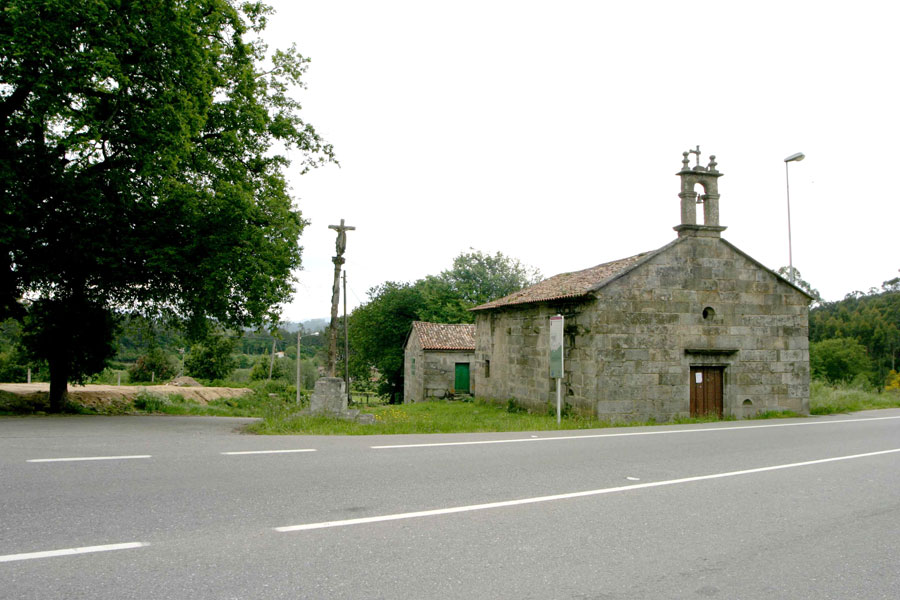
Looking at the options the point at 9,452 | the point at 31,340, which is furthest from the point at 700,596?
the point at 31,340

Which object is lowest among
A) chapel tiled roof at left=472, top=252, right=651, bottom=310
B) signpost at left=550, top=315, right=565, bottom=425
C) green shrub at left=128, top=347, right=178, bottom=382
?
green shrub at left=128, top=347, right=178, bottom=382

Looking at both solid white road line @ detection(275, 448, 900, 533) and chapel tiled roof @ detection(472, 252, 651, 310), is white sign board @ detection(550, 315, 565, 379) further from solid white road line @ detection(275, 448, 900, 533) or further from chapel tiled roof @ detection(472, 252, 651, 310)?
solid white road line @ detection(275, 448, 900, 533)

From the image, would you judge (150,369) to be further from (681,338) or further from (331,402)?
(681,338)

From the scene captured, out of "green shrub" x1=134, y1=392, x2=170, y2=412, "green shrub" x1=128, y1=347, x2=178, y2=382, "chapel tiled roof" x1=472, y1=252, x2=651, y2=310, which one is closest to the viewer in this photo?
"chapel tiled roof" x1=472, y1=252, x2=651, y2=310

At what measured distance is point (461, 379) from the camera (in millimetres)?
32844

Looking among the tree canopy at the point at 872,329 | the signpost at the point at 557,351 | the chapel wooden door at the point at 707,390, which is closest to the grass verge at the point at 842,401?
the chapel wooden door at the point at 707,390

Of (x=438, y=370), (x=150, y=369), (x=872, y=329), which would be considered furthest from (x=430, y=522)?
(x=872, y=329)

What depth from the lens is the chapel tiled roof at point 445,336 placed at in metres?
32.6

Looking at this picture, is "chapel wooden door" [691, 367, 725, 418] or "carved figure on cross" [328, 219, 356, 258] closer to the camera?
"carved figure on cross" [328, 219, 356, 258]

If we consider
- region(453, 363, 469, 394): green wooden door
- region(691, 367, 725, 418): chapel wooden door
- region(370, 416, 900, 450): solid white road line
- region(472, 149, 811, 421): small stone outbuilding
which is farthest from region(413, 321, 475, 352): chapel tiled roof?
region(370, 416, 900, 450): solid white road line

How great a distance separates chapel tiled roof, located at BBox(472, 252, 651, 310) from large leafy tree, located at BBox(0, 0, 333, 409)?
8.03m

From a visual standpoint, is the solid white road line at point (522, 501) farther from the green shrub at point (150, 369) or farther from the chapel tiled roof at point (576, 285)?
the green shrub at point (150, 369)

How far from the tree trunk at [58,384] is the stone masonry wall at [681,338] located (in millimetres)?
14260

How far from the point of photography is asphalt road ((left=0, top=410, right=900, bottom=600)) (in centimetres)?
410
